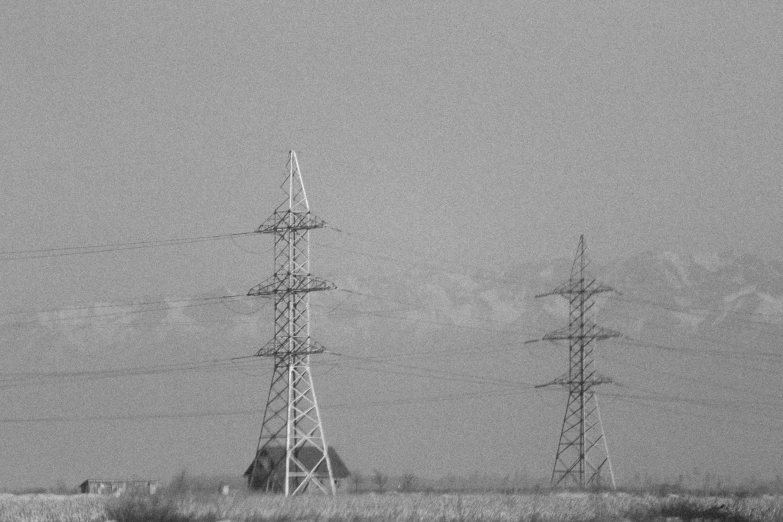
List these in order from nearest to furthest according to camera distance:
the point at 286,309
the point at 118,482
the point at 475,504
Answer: the point at 475,504, the point at 286,309, the point at 118,482

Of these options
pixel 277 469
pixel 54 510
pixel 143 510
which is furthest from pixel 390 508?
pixel 277 469

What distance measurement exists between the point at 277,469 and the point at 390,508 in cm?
2568

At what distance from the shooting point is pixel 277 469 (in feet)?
295

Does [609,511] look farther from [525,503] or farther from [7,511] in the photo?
[7,511]

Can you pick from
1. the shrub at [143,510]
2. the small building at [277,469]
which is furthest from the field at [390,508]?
the small building at [277,469]

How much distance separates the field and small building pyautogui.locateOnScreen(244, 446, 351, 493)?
1234cm

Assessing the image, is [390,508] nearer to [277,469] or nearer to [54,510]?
[54,510]

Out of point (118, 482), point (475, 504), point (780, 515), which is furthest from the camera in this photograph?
point (118, 482)

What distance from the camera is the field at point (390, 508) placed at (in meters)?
56.9

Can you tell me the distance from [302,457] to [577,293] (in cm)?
2238

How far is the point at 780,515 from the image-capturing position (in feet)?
211

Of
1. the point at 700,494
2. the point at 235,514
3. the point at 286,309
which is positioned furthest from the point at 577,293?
the point at 235,514

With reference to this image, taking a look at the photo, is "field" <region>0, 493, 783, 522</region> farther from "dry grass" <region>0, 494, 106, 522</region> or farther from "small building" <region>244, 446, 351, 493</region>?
"small building" <region>244, 446, 351, 493</region>

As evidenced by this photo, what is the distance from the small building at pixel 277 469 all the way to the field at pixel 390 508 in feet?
40.5
